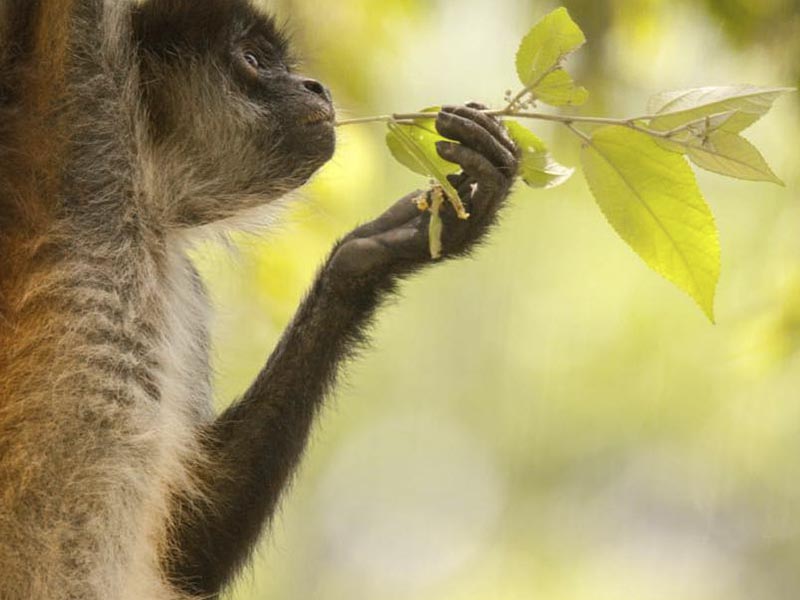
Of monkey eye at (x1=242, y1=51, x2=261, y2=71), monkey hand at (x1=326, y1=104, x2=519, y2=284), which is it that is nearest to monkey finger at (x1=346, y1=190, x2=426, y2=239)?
monkey hand at (x1=326, y1=104, x2=519, y2=284)

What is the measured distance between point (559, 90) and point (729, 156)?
313 mm

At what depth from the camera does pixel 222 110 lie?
9.87ft

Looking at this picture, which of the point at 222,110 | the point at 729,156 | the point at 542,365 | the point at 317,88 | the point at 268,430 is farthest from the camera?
the point at 542,365

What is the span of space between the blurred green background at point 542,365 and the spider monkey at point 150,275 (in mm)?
175

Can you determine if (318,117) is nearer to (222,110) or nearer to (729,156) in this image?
(222,110)

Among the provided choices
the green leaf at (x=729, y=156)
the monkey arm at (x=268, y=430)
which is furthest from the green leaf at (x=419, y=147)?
the green leaf at (x=729, y=156)

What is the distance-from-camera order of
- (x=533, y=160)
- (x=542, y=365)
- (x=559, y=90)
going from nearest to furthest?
(x=559, y=90) → (x=533, y=160) → (x=542, y=365)

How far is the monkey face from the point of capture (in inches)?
115

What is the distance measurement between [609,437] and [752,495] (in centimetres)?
162

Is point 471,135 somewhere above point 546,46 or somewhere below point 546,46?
below

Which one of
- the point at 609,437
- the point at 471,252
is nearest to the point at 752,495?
the point at 609,437

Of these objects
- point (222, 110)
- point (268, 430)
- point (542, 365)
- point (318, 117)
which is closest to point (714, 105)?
point (318, 117)

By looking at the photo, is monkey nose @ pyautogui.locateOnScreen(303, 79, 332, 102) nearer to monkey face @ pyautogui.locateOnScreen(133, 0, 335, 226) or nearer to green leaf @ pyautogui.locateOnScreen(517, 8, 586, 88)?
monkey face @ pyautogui.locateOnScreen(133, 0, 335, 226)

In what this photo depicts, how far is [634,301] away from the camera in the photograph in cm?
751
